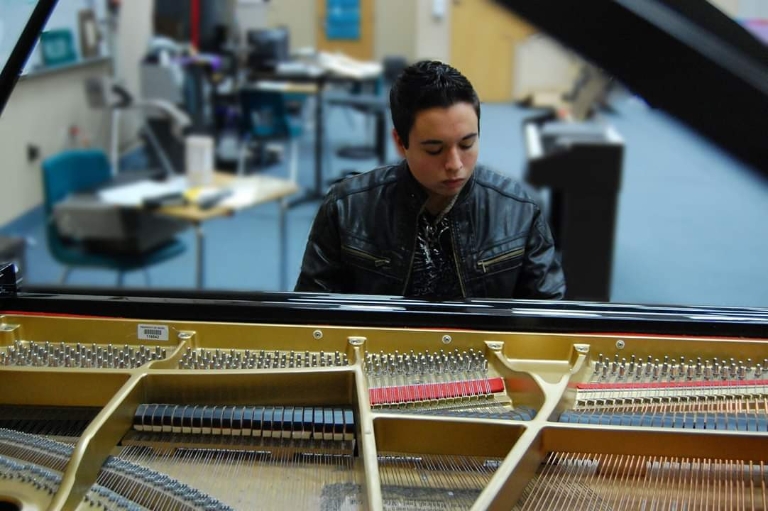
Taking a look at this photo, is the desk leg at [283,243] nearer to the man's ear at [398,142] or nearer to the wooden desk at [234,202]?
the wooden desk at [234,202]

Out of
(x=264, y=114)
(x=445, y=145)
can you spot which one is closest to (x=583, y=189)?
(x=445, y=145)

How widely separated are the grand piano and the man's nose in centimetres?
29

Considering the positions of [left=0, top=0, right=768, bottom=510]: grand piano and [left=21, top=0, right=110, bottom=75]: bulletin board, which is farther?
[left=21, top=0, right=110, bottom=75]: bulletin board

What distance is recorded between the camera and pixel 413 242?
1.69 metres

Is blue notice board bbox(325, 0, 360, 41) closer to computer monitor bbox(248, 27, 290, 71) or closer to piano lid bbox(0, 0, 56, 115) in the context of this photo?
computer monitor bbox(248, 27, 290, 71)

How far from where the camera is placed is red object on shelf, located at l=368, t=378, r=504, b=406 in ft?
4.75

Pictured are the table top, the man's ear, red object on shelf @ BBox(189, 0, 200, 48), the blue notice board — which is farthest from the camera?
the blue notice board

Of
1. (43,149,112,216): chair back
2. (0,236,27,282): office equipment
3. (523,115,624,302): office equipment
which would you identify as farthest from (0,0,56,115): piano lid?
(523,115,624,302): office equipment

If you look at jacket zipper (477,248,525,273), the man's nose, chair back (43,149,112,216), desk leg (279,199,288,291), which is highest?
the man's nose

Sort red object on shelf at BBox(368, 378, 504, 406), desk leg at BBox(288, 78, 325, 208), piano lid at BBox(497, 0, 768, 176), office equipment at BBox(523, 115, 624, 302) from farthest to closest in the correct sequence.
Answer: desk leg at BBox(288, 78, 325, 208) < office equipment at BBox(523, 115, 624, 302) < red object on shelf at BBox(368, 378, 504, 406) < piano lid at BBox(497, 0, 768, 176)

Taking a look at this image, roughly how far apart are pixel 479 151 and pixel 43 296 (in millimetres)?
993

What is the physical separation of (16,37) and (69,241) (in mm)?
2273

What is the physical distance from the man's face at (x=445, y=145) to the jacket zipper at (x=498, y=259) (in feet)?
0.70

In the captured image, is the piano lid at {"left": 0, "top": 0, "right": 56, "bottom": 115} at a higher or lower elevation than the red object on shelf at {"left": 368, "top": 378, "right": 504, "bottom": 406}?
higher
